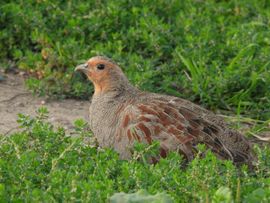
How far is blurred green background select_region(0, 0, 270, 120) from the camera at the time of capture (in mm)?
7656

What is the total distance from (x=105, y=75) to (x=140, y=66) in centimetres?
99

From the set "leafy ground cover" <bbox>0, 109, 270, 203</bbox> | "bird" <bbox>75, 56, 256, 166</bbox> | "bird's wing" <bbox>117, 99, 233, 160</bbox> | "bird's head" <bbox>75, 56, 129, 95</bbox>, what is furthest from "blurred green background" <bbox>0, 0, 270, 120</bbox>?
"leafy ground cover" <bbox>0, 109, 270, 203</bbox>

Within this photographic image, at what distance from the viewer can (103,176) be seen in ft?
17.4

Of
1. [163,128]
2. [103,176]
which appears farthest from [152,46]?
[103,176]

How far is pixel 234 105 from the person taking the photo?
25.2 feet

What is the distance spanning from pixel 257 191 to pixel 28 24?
4.14 meters

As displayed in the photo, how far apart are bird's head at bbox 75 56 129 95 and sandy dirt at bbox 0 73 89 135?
52 centimetres

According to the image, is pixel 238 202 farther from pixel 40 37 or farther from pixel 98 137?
pixel 40 37

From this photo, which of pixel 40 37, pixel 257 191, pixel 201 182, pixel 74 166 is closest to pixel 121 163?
pixel 74 166

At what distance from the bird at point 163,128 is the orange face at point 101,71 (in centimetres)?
19

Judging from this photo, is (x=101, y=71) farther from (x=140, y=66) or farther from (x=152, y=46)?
(x=152, y=46)

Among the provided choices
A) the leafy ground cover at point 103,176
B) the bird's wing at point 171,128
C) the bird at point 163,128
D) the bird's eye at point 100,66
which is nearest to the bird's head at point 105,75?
the bird's eye at point 100,66

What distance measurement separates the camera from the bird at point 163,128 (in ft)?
20.1

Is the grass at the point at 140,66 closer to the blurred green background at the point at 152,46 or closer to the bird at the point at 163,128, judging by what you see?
the blurred green background at the point at 152,46
